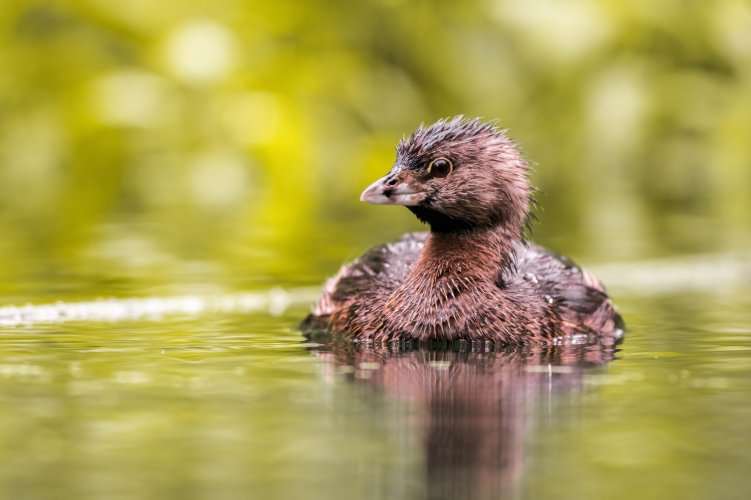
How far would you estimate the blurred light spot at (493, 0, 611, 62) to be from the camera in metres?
23.0

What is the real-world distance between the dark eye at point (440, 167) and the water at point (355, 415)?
1.30 m

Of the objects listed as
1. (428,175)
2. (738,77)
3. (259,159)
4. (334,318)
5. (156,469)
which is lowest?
(156,469)

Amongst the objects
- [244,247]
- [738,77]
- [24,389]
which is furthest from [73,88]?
[24,389]

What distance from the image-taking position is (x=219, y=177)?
951 inches

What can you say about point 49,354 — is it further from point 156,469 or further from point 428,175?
point 156,469

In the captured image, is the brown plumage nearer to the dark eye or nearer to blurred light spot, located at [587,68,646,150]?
the dark eye

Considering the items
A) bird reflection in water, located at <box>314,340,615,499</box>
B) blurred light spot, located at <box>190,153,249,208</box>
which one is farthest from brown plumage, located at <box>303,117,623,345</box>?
blurred light spot, located at <box>190,153,249,208</box>

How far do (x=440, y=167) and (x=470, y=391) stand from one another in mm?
2825

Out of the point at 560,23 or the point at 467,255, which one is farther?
the point at 560,23

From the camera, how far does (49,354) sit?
9.41 m

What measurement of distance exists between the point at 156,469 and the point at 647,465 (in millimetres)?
1902

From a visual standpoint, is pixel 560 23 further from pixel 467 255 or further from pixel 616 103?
pixel 467 255

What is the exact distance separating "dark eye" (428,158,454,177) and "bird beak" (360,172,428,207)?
0.63ft

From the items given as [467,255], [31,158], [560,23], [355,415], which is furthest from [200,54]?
[355,415]
